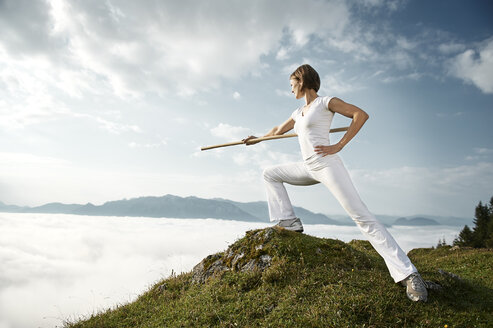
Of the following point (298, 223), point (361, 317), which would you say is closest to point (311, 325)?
point (361, 317)

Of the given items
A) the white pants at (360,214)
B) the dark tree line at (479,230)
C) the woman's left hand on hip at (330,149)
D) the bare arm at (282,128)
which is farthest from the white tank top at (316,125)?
the dark tree line at (479,230)

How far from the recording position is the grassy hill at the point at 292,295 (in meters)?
5.46

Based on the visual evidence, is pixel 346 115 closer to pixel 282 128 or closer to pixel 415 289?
pixel 282 128

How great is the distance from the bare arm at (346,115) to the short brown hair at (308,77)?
1.76ft

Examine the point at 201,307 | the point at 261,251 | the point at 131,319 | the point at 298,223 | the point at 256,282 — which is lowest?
the point at 131,319

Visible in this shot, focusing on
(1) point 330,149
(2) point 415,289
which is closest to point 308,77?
(1) point 330,149

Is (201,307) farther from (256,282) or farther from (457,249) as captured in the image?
(457,249)

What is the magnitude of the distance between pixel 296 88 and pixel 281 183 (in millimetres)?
2203

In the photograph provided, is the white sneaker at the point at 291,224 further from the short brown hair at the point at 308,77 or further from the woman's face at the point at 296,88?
the short brown hair at the point at 308,77

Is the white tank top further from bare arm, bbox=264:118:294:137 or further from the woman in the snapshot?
bare arm, bbox=264:118:294:137

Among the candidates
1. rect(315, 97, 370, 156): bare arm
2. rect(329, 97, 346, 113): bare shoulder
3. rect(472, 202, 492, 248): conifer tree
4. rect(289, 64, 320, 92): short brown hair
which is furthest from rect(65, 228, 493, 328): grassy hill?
rect(472, 202, 492, 248): conifer tree

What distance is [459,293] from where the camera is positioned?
6.89 metres

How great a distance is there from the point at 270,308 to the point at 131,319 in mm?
3164

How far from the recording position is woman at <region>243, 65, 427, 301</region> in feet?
19.2
